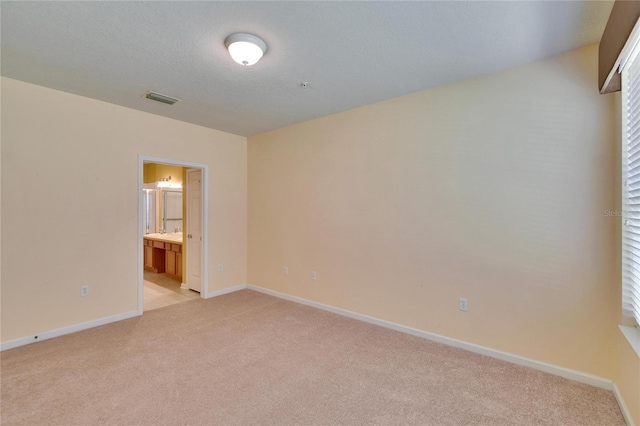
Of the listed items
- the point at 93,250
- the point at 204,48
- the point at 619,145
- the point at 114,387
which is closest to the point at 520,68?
the point at 619,145

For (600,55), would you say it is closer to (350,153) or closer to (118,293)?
(350,153)

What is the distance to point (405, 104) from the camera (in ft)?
10.5

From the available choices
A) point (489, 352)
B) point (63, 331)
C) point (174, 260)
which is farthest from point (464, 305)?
point (174, 260)

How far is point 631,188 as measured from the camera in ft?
6.07

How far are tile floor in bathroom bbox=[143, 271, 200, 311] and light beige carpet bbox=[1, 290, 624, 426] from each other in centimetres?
95

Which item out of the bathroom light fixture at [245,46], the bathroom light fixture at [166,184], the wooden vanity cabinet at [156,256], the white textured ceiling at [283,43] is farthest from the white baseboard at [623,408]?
the bathroom light fixture at [166,184]

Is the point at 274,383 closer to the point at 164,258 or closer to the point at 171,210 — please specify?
the point at 164,258

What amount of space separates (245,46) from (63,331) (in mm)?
3537

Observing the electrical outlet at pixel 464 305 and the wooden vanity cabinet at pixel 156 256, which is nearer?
the electrical outlet at pixel 464 305

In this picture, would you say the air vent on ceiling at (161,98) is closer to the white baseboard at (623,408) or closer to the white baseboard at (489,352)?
the white baseboard at (489,352)

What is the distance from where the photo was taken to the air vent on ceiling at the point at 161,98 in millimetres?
3116

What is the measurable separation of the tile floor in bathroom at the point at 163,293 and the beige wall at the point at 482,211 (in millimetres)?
1973

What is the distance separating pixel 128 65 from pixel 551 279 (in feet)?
13.4

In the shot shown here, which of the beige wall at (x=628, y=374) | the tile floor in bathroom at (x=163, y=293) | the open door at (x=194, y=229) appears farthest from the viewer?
the open door at (x=194, y=229)
